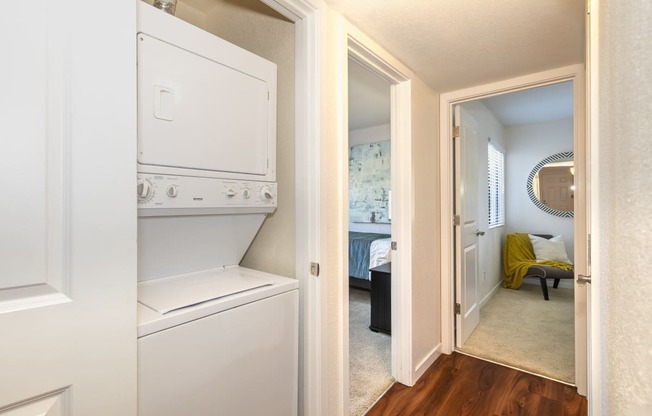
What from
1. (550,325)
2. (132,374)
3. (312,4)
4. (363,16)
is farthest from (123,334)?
(550,325)

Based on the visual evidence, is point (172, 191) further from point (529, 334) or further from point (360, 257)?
point (529, 334)

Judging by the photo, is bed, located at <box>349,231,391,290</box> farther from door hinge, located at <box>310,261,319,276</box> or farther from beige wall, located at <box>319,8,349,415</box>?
door hinge, located at <box>310,261,319,276</box>

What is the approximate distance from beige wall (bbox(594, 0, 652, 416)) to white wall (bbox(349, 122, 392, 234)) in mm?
4228

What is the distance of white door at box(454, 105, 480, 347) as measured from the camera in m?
2.59

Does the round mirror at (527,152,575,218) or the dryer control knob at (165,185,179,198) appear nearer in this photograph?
the dryer control knob at (165,185,179,198)

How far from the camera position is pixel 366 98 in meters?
3.52

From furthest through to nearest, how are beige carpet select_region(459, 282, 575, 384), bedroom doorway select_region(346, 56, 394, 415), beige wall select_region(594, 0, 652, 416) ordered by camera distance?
beige carpet select_region(459, 282, 575, 384), bedroom doorway select_region(346, 56, 394, 415), beige wall select_region(594, 0, 652, 416)

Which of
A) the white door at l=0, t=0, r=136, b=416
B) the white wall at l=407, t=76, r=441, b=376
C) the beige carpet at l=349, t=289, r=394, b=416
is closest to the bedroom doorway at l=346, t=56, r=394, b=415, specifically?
the beige carpet at l=349, t=289, r=394, b=416

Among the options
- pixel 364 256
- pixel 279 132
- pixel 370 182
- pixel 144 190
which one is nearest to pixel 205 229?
pixel 144 190

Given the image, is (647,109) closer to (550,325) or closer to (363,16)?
(363,16)

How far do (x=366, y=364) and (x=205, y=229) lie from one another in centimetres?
176

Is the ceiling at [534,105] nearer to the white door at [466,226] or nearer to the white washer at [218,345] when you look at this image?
the white door at [466,226]

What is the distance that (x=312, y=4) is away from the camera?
1.31m

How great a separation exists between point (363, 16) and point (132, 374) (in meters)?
1.69
